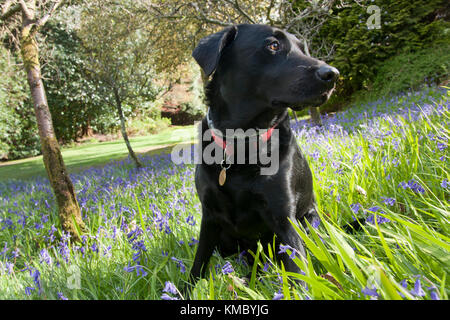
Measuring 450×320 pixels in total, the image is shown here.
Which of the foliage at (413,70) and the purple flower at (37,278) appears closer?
the purple flower at (37,278)

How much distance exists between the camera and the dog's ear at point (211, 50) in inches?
70.3

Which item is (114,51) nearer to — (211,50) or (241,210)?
(211,50)

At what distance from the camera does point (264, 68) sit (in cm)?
186

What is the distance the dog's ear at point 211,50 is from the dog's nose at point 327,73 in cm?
59

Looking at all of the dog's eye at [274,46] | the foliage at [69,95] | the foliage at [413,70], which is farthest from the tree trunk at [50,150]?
the foliage at [69,95]

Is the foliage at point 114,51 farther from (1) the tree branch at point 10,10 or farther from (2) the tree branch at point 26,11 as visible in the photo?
(2) the tree branch at point 26,11

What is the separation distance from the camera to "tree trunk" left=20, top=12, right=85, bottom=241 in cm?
300

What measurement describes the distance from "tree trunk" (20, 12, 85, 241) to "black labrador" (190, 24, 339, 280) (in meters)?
1.79

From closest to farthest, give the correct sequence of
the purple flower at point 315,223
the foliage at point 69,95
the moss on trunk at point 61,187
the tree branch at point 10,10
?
the purple flower at point 315,223 → the moss on trunk at point 61,187 → the tree branch at point 10,10 → the foliage at point 69,95

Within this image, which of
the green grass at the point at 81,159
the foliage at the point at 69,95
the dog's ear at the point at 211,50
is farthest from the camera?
the foliage at the point at 69,95

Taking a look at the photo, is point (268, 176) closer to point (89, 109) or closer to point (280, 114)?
point (280, 114)

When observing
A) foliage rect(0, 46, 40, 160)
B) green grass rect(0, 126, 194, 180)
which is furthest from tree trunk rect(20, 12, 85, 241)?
foliage rect(0, 46, 40, 160)

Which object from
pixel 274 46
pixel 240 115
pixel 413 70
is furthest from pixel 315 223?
pixel 413 70
